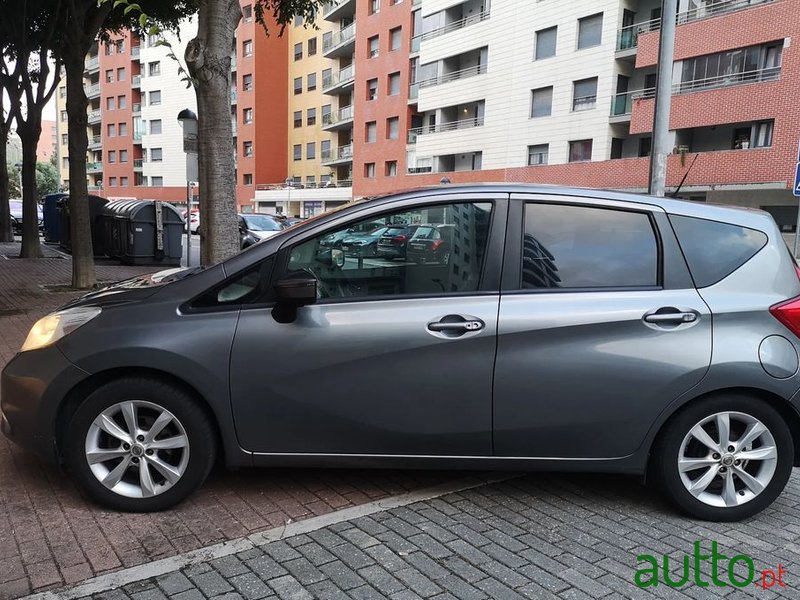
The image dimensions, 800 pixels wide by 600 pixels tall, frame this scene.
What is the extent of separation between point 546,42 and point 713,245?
32.1m

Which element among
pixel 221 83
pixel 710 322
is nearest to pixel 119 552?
pixel 710 322

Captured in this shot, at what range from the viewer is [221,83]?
6156mm

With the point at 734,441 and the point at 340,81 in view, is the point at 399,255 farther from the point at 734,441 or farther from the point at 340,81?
the point at 340,81

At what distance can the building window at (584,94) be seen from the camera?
30266 millimetres

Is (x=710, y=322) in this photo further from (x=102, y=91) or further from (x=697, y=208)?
(x=102, y=91)

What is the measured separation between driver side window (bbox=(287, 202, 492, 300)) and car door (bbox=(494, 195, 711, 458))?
7.7 inches

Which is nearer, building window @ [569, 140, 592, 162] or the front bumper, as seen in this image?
the front bumper

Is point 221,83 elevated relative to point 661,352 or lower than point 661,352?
elevated

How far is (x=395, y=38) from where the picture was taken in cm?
4200

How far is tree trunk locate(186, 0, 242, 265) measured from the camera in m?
6.11

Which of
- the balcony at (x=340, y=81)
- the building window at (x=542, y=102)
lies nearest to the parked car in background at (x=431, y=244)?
the building window at (x=542, y=102)

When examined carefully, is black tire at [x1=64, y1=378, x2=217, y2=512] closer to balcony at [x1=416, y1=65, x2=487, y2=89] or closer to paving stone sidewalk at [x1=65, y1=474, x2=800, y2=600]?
paving stone sidewalk at [x1=65, y1=474, x2=800, y2=600]

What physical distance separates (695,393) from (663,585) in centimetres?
93

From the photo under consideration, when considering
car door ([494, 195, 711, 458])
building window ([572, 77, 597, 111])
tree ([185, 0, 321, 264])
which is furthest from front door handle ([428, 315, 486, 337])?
building window ([572, 77, 597, 111])
